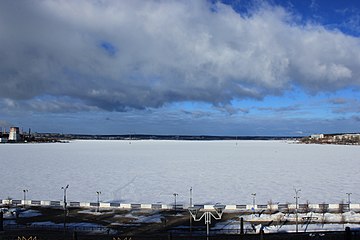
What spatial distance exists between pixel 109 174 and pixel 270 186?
75.6 feet

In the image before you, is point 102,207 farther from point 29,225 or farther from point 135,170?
point 135,170

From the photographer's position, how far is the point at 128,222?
3067cm

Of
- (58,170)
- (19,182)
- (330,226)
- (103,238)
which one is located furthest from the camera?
(58,170)

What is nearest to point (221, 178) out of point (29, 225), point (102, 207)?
point (102, 207)

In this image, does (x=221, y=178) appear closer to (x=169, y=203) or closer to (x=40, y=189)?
(x=169, y=203)

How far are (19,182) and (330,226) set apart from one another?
37132mm

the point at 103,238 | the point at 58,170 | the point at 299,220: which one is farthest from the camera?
the point at 58,170

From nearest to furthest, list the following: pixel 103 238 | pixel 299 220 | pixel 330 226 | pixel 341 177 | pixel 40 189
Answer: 1. pixel 103 238
2. pixel 330 226
3. pixel 299 220
4. pixel 40 189
5. pixel 341 177

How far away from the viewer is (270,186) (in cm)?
4506

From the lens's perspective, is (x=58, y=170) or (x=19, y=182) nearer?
(x=19, y=182)

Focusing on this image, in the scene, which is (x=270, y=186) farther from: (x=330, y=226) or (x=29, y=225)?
(x=29, y=225)

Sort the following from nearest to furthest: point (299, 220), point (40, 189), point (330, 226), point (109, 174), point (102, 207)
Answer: point (330, 226) < point (299, 220) < point (102, 207) < point (40, 189) < point (109, 174)

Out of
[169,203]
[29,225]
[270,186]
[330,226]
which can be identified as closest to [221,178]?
[270,186]

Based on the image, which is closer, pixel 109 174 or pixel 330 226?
A: pixel 330 226
